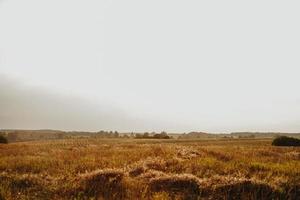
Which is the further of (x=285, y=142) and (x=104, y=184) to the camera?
(x=285, y=142)

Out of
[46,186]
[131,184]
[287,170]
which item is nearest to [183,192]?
[131,184]

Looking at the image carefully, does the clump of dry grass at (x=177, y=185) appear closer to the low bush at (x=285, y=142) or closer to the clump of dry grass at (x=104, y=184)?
the clump of dry grass at (x=104, y=184)

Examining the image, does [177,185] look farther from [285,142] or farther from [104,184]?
[285,142]

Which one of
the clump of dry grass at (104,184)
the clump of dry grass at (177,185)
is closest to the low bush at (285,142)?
the clump of dry grass at (177,185)

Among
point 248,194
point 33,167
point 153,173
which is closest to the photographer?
point 248,194

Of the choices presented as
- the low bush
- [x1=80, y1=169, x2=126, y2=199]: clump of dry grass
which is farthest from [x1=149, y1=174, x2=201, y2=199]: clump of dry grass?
the low bush

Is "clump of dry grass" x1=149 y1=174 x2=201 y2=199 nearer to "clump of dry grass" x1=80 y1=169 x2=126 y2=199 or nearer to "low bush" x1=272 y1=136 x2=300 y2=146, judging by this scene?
"clump of dry grass" x1=80 y1=169 x2=126 y2=199

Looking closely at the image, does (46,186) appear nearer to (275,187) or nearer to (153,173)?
(153,173)

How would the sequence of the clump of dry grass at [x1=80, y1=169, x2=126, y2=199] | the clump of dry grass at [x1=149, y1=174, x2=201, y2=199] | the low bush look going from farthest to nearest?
1. the low bush
2. the clump of dry grass at [x1=149, y1=174, x2=201, y2=199]
3. the clump of dry grass at [x1=80, y1=169, x2=126, y2=199]

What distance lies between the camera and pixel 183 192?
12094 mm

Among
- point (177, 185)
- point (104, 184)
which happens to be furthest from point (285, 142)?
point (104, 184)

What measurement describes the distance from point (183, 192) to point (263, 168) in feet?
18.7

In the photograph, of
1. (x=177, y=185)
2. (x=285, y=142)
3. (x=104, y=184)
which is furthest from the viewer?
(x=285, y=142)

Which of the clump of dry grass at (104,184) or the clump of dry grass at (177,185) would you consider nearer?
the clump of dry grass at (104,184)
